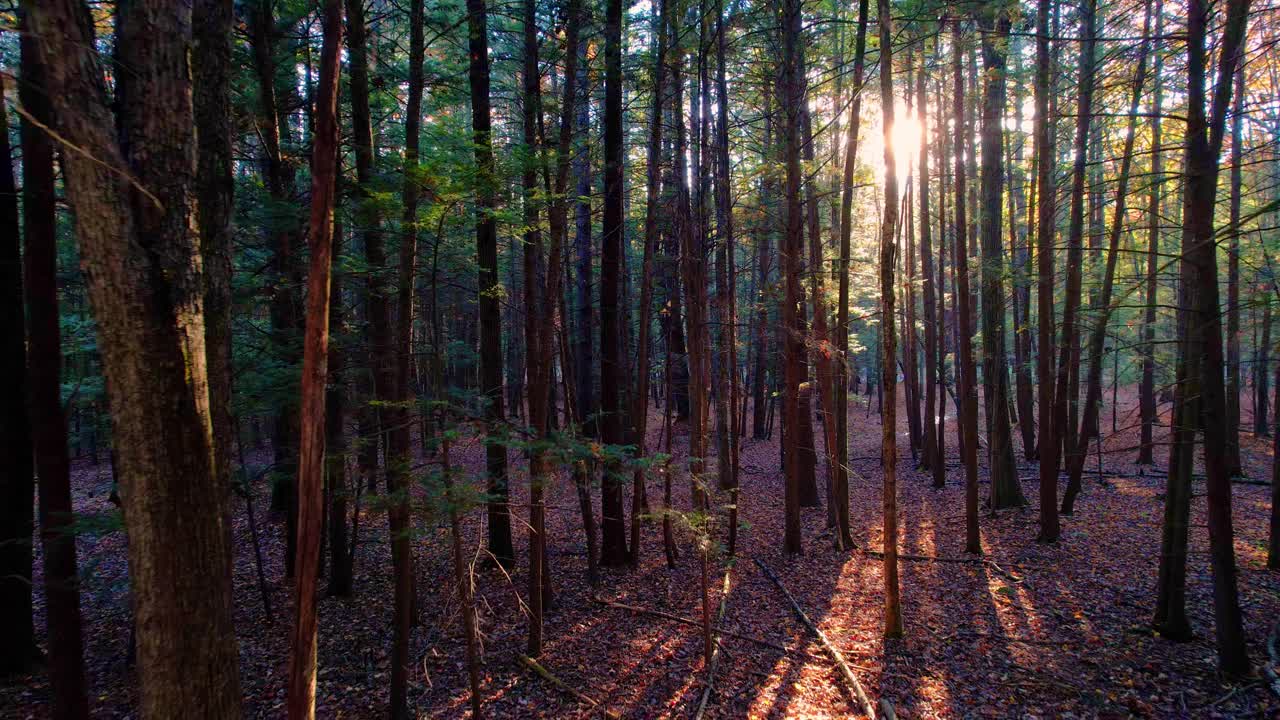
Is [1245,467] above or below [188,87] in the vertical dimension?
below

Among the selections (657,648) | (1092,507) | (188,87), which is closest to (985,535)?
(1092,507)

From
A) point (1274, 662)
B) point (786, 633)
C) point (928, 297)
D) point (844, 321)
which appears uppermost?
point (928, 297)

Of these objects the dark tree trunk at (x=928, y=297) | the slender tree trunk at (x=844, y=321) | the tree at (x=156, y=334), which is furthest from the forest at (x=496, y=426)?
the dark tree trunk at (x=928, y=297)

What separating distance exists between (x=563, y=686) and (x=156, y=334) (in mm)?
5660

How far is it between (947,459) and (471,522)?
16.4 metres

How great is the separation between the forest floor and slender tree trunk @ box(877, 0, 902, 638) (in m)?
0.81

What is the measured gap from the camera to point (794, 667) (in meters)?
7.09

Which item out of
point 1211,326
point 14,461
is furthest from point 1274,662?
point 14,461

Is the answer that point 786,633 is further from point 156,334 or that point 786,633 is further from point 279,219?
point 279,219

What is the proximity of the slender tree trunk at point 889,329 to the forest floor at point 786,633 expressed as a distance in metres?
0.81

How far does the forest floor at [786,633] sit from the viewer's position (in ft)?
20.4

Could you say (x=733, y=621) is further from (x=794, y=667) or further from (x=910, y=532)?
(x=910, y=532)

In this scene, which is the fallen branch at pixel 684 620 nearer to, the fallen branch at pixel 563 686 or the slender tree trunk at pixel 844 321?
the fallen branch at pixel 563 686

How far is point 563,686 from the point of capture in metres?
6.68
